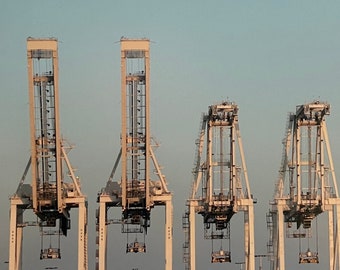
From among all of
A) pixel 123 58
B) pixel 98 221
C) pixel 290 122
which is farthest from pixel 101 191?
pixel 290 122

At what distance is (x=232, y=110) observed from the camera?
5472cm

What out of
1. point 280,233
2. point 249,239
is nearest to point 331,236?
point 280,233

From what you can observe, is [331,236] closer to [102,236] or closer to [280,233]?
[280,233]

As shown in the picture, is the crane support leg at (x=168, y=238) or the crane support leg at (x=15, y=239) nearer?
the crane support leg at (x=168, y=238)

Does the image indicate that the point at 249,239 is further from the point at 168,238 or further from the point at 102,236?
the point at 102,236

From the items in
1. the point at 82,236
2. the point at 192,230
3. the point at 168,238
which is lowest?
the point at 168,238

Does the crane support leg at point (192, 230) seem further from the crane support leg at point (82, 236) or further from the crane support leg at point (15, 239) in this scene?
the crane support leg at point (15, 239)

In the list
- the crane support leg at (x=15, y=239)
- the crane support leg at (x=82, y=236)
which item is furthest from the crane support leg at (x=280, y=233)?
the crane support leg at (x=15, y=239)

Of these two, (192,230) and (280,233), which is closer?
(192,230)

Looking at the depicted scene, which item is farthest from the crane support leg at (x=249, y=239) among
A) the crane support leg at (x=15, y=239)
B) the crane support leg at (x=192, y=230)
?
the crane support leg at (x=15, y=239)

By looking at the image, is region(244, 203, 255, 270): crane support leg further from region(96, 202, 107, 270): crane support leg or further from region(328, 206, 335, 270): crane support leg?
region(96, 202, 107, 270): crane support leg

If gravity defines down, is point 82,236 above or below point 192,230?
below

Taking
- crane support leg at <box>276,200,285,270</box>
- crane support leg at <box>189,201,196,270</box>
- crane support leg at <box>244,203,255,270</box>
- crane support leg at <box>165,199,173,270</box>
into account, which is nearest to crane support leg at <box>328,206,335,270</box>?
crane support leg at <box>276,200,285,270</box>

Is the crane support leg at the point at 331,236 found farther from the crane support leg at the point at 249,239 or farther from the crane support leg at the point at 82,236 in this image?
the crane support leg at the point at 82,236
